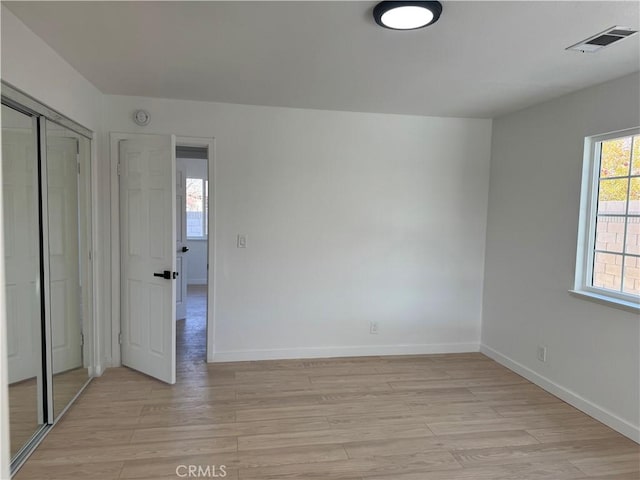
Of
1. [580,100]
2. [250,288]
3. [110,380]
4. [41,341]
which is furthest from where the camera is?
[250,288]

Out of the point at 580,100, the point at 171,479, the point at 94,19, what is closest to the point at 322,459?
the point at 171,479

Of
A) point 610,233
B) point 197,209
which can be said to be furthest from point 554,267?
point 197,209

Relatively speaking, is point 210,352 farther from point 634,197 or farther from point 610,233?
point 634,197

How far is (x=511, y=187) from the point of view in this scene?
3787mm

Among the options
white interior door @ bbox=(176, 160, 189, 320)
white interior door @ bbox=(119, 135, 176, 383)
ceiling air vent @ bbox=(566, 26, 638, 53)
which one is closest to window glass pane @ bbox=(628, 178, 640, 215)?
ceiling air vent @ bbox=(566, 26, 638, 53)

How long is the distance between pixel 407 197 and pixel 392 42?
6.30 ft

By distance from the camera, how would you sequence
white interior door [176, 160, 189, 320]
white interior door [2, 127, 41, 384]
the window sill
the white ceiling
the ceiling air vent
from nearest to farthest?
the white ceiling
the ceiling air vent
white interior door [2, 127, 41, 384]
the window sill
white interior door [176, 160, 189, 320]

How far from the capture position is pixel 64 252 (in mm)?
2822

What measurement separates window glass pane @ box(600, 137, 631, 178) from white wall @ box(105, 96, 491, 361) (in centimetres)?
123

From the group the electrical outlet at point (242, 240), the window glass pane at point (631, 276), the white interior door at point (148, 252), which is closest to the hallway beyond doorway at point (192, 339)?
the white interior door at point (148, 252)

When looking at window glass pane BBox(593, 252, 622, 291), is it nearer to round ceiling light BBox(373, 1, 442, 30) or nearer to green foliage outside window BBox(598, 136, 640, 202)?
green foliage outside window BBox(598, 136, 640, 202)

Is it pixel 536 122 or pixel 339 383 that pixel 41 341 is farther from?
pixel 536 122

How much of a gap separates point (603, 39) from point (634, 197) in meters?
1.15

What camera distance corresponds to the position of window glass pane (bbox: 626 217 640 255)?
8.87 feet
